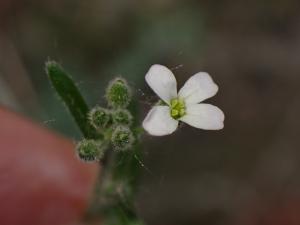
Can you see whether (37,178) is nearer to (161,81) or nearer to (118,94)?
(118,94)

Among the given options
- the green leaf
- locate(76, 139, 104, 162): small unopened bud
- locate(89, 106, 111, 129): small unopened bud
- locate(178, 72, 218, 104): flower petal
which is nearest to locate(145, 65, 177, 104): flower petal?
locate(178, 72, 218, 104): flower petal

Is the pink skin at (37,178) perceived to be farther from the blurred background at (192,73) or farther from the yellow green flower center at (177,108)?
the yellow green flower center at (177,108)

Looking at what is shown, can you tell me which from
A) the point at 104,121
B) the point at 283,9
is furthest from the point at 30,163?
the point at 283,9

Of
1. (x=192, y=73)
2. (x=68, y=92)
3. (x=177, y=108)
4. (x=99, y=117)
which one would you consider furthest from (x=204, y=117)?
(x=192, y=73)

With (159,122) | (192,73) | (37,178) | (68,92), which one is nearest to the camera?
(159,122)

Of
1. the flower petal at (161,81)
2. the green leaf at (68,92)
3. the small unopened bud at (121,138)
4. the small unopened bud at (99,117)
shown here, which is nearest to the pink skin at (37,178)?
the green leaf at (68,92)

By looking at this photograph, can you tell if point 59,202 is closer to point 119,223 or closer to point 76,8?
point 119,223
